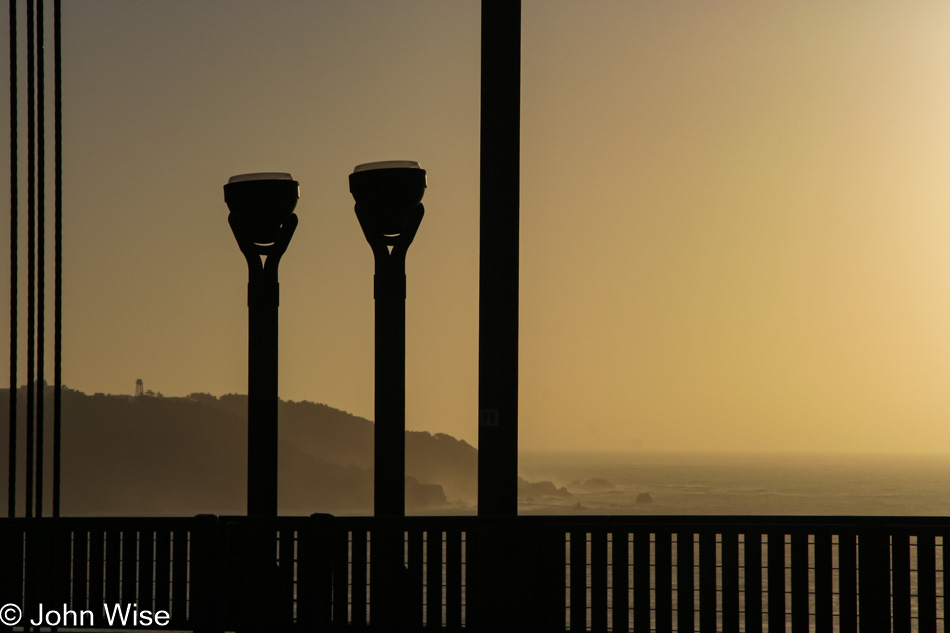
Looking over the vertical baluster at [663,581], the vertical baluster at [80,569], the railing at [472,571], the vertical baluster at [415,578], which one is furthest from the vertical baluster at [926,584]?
the vertical baluster at [80,569]

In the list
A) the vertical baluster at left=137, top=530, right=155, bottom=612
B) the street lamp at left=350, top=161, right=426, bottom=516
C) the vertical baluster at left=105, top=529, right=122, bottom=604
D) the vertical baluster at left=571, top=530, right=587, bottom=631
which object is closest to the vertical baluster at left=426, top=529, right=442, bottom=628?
the vertical baluster at left=571, top=530, right=587, bottom=631

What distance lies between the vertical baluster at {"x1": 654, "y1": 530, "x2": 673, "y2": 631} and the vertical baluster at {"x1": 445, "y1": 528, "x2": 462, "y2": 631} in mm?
1519

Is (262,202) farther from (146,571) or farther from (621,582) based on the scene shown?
(621,582)

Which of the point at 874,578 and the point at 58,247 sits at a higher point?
the point at 58,247

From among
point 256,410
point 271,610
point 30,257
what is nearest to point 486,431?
point 271,610

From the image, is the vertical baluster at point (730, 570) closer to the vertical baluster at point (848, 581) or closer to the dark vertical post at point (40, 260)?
the vertical baluster at point (848, 581)

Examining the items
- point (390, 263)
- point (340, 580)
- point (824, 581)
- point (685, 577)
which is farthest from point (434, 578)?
point (390, 263)

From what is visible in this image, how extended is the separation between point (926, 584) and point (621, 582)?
Result: 2.23 meters

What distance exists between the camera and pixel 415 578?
28.9ft

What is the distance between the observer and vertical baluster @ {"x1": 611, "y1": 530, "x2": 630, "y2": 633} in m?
8.52

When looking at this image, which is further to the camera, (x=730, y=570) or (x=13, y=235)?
(x=13, y=235)

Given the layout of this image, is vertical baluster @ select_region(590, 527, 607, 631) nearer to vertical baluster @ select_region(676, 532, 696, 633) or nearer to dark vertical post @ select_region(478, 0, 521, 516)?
vertical baluster @ select_region(676, 532, 696, 633)

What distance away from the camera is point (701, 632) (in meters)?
8.62

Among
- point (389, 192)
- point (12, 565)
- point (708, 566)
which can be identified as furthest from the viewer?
point (389, 192)
